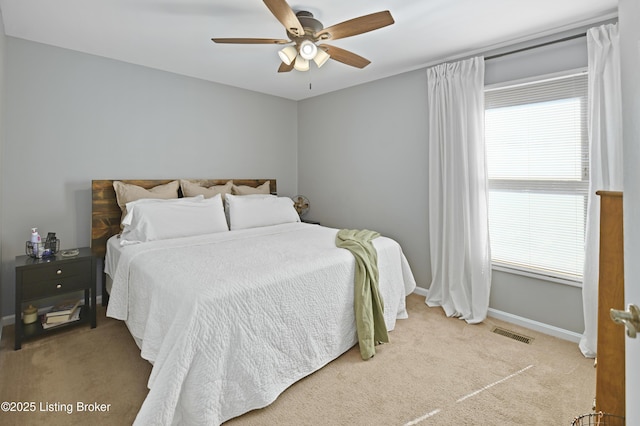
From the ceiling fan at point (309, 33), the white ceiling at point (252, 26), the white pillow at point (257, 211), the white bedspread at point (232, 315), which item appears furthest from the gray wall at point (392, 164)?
the ceiling fan at point (309, 33)

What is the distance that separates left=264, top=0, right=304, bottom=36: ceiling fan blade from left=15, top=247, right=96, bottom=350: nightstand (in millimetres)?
2410

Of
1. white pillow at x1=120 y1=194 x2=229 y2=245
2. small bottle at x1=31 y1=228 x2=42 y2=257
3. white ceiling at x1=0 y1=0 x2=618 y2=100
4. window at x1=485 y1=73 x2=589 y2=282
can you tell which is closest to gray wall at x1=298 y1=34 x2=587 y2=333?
window at x1=485 y1=73 x2=589 y2=282

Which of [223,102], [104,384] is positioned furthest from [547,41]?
[104,384]

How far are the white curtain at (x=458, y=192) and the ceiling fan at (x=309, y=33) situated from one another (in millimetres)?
1013

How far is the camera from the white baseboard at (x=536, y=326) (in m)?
2.51

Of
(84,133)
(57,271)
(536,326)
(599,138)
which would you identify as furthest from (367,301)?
(84,133)

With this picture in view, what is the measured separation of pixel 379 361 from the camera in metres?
2.22

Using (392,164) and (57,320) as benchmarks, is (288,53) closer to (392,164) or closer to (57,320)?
(392,164)

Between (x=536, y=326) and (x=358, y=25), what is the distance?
9.01 ft

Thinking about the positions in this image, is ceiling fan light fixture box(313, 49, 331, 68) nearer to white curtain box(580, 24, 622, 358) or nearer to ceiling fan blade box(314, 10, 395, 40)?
ceiling fan blade box(314, 10, 395, 40)

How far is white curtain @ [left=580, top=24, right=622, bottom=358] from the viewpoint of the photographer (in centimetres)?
215

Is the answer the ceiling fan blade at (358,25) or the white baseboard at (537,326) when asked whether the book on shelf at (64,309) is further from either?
the white baseboard at (537,326)

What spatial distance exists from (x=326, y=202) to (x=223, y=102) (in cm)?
185

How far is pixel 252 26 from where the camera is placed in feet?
8.10
